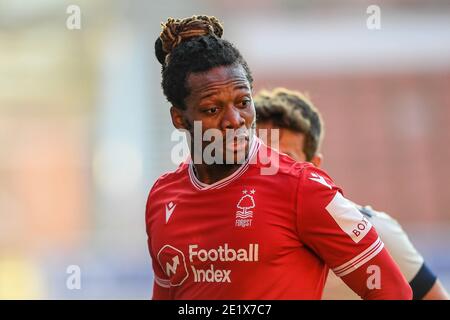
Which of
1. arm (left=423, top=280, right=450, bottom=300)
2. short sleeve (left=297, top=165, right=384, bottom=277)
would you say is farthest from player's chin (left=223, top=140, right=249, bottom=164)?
arm (left=423, top=280, right=450, bottom=300)

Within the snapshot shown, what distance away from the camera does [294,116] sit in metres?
3.41

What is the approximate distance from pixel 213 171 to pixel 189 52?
14.0 inches

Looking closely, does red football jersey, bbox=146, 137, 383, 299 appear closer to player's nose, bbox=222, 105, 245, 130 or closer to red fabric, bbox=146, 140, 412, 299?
red fabric, bbox=146, 140, 412, 299

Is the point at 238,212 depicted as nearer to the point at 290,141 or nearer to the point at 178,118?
the point at 178,118

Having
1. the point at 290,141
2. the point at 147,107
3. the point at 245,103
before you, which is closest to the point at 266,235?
the point at 245,103

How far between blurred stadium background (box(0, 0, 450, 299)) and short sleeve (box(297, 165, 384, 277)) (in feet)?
32.1

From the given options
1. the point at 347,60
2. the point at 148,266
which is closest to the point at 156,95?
the point at 347,60

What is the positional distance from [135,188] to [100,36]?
9.52 feet

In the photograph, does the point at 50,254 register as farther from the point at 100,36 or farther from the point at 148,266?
the point at 100,36

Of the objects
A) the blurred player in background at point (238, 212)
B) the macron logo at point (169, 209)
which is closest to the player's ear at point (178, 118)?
the blurred player in background at point (238, 212)

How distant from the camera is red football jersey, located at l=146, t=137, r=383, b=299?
2252 millimetres

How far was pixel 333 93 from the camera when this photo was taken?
1722 centimetres

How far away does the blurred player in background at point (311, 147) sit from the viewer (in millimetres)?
3020

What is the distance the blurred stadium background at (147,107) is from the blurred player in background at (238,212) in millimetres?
9506
